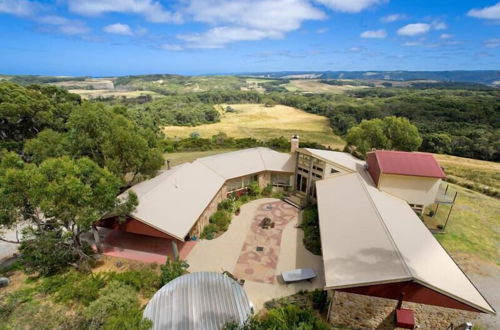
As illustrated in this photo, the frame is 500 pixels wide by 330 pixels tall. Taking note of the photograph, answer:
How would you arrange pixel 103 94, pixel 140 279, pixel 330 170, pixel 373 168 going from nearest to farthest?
pixel 140 279 → pixel 373 168 → pixel 330 170 → pixel 103 94

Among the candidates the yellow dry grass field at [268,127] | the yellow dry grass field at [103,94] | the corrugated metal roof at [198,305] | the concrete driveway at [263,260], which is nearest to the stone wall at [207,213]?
the concrete driveway at [263,260]

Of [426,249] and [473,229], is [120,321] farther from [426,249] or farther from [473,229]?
[473,229]

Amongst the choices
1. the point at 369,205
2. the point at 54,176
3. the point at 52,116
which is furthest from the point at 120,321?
the point at 52,116

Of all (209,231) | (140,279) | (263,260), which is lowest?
(263,260)

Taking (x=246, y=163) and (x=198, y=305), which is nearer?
(x=198, y=305)

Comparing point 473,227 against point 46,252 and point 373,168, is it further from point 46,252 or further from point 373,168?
point 46,252

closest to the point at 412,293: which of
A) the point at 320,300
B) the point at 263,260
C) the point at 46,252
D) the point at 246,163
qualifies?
the point at 320,300
